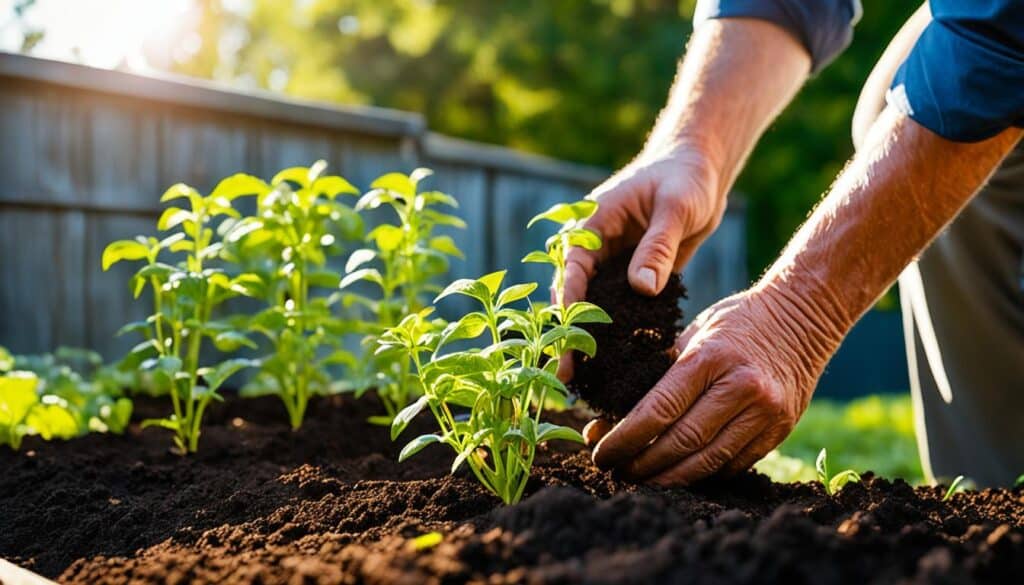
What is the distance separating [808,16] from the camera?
115 inches

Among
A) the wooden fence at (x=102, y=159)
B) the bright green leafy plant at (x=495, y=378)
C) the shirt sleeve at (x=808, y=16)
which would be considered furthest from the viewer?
the wooden fence at (x=102, y=159)

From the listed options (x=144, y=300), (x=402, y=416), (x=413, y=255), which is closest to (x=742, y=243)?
(x=144, y=300)

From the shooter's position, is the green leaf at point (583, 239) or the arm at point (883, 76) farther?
the arm at point (883, 76)

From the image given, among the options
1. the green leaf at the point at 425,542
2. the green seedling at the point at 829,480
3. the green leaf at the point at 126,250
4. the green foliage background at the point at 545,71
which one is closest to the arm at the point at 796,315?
the green seedling at the point at 829,480

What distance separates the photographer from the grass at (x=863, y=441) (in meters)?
5.40

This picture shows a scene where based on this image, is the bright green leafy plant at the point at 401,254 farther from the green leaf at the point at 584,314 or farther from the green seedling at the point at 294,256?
the green leaf at the point at 584,314

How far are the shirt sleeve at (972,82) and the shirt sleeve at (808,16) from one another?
909 millimetres

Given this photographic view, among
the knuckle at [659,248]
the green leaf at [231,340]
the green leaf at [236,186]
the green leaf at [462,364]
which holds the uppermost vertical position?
the green leaf at [236,186]

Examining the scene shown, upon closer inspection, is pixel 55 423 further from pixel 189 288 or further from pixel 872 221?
pixel 872 221

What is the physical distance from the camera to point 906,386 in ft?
49.4

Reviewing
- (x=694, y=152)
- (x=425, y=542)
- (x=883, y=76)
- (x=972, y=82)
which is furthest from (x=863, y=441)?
(x=425, y=542)

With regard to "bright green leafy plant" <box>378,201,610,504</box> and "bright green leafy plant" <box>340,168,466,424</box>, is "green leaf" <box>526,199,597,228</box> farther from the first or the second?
"bright green leafy plant" <box>340,168,466,424</box>

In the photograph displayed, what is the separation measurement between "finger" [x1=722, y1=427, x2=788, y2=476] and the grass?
2473 millimetres

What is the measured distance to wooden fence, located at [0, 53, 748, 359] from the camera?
4.12m
